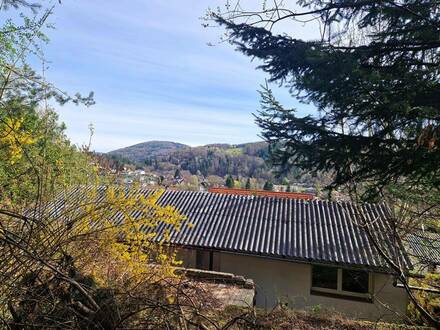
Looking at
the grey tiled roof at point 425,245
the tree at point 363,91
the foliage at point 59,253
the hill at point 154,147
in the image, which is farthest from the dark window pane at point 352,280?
the hill at point 154,147

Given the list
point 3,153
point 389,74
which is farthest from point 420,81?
point 3,153

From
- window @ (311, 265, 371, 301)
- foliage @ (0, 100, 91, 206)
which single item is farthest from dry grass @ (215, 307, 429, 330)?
window @ (311, 265, 371, 301)

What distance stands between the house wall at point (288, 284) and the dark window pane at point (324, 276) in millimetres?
260

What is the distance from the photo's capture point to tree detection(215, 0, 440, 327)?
13.4 ft

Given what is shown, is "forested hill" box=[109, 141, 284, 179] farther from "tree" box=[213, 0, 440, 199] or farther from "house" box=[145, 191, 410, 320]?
"tree" box=[213, 0, 440, 199]

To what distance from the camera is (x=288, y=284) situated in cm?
1043

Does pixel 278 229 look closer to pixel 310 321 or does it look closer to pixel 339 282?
pixel 339 282

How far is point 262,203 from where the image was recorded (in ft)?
43.8

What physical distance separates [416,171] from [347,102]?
1.45 m

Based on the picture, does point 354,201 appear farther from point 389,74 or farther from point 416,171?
point 389,74

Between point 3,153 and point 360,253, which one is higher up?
point 3,153

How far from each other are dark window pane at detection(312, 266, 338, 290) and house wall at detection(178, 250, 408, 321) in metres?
0.26

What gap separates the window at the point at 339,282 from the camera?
33.0 ft

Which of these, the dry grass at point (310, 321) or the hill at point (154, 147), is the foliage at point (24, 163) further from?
the hill at point (154, 147)
